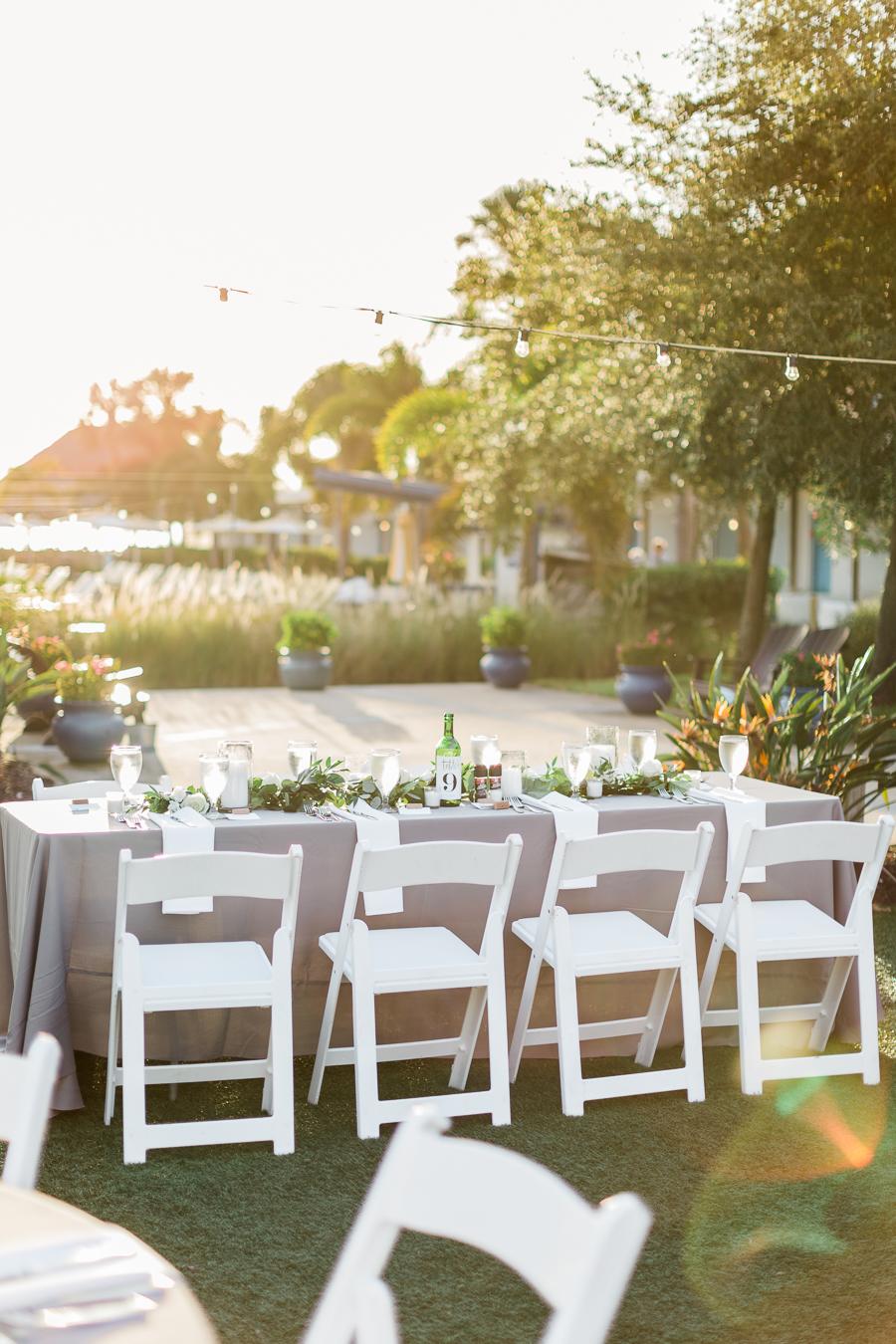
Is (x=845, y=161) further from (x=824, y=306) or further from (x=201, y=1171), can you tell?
(x=201, y=1171)

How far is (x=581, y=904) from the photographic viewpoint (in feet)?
16.4

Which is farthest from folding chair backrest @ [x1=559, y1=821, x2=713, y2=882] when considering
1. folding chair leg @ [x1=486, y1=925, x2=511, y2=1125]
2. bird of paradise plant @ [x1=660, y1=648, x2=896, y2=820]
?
bird of paradise plant @ [x1=660, y1=648, x2=896, y2=820]

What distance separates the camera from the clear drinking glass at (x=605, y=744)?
5.36 m

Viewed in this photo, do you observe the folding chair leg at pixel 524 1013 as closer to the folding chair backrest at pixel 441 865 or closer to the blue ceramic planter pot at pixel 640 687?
the folding chair backrest at pixel 441 865

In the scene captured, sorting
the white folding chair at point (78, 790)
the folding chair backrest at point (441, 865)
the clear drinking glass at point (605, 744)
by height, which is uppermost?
the clear drinking glass at point (605, 744)

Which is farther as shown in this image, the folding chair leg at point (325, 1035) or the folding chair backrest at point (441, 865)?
the folding chair leg at point (325, 1035)

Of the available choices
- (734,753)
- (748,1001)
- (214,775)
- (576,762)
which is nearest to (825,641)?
(734,753)

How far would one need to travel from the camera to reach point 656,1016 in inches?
193

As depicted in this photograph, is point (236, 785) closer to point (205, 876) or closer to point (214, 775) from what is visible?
point (214, 775)

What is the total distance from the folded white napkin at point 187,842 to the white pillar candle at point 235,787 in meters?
0.20

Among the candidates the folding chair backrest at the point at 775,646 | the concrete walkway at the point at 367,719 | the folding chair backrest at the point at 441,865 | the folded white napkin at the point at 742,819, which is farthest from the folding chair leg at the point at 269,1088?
the folding chair backrest at the point at 775,646

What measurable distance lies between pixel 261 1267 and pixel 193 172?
7.59 meters

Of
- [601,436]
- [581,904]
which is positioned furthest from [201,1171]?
[601,436]

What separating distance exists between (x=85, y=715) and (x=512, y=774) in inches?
251
